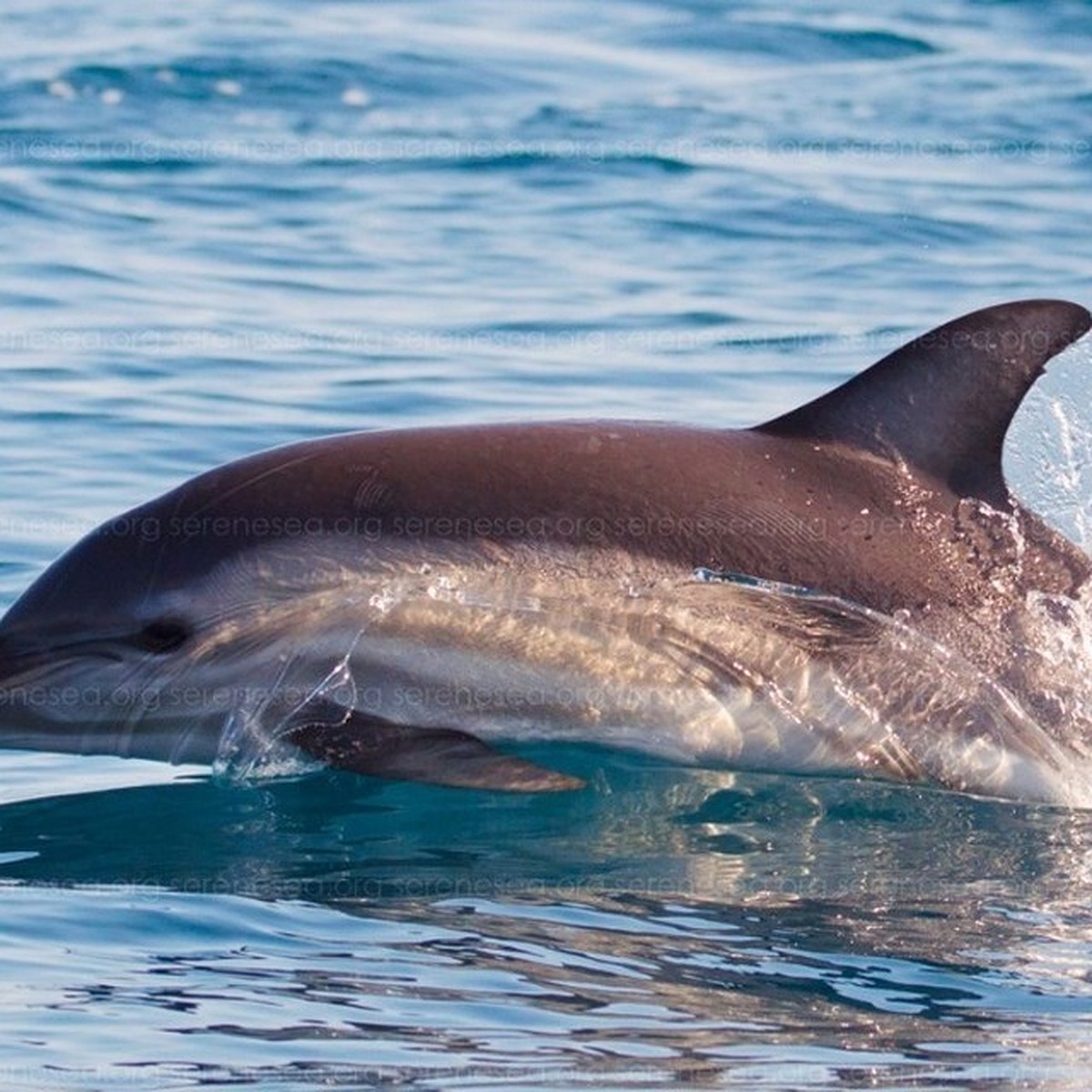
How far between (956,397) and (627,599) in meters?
1.20

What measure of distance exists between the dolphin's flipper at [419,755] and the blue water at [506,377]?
8.8 inches

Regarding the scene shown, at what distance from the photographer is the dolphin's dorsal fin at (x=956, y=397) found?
8.33 m

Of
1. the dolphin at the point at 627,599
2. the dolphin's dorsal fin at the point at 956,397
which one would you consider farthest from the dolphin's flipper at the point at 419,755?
the dolphin's dorsal fin at the point at 956,397

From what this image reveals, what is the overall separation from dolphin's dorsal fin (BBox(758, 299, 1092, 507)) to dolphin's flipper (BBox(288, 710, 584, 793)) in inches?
56.3

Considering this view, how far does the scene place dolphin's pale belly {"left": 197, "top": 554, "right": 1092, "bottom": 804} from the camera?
8.35 metres

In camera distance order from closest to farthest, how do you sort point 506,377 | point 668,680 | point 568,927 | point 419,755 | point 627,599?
point 568,927 → point 419,755 → point 627,599 → point 668,680 → point 506,377

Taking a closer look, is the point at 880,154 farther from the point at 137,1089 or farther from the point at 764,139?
Answer: the point at 137,1089

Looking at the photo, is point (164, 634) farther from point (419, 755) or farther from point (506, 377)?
point (506, 377)

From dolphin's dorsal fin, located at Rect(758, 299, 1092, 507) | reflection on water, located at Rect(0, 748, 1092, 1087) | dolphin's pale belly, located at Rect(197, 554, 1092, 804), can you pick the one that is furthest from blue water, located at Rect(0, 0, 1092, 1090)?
dolphin's dorsal fin, located at Rect(758, 299, 1092, 507)

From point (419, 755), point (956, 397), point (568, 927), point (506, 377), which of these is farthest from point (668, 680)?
point (506, 377)

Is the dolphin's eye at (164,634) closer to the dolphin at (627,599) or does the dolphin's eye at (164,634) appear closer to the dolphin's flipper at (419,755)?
the dolphin at (627,599)

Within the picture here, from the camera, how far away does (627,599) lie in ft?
27.4

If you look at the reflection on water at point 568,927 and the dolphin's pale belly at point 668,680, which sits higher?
the dolphin's pale belly at point 668,680

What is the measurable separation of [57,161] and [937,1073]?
1685 centimetres
